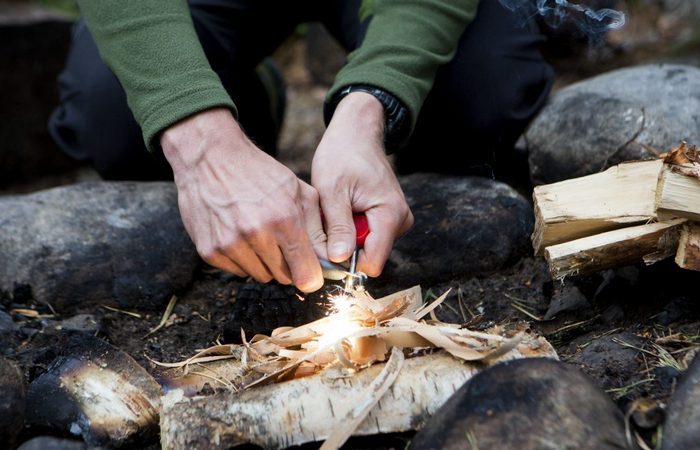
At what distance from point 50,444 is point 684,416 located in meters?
1.35

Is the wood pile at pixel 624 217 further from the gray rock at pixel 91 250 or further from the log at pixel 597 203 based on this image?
the gray rock at pixel 91 250

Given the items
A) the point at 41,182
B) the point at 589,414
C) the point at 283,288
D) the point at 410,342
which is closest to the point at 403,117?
the point at 283,288

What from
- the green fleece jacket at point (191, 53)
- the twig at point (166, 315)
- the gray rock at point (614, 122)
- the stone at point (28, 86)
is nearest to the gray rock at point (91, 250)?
the twig at point (166, 315)

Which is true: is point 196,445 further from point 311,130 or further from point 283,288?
point 311,130

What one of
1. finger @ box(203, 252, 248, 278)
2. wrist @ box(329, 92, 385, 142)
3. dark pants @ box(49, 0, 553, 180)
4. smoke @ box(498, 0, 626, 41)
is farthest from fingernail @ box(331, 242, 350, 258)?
smoke @ box(498, 0, 626, 41)

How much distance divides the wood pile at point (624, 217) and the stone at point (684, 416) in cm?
46

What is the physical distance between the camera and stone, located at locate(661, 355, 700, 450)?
1.40 metres

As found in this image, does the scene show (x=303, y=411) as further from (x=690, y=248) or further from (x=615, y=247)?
(x=690, y=248)

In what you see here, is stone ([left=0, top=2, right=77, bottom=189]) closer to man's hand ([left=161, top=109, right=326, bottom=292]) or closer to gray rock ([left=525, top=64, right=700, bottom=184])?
man's hand ([left=161, top=109, right=326, bottom=292])

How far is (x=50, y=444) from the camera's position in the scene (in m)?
1.63

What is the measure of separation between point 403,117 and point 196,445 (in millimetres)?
1221

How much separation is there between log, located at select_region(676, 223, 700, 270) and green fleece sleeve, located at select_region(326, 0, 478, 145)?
90 centimetres

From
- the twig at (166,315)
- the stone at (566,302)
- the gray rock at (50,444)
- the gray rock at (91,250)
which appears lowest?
the twig at (166,315)

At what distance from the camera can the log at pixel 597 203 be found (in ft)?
6.47
